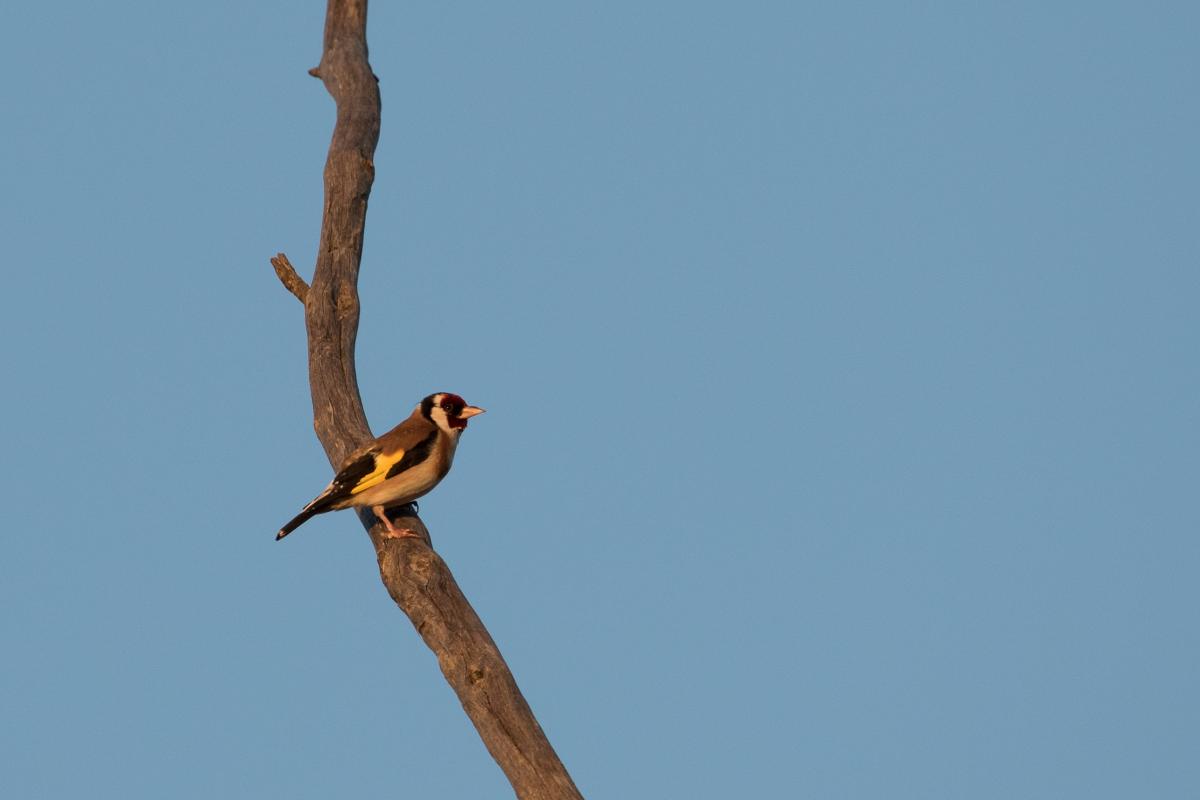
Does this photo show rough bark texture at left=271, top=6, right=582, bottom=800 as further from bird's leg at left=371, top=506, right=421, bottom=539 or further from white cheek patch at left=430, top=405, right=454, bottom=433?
white cheek patch at left=430, top=405, right=454, bottom=433

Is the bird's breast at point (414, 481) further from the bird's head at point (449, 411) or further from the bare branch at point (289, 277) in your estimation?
the bare branch at point (289, 277)

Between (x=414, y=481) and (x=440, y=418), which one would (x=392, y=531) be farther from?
(x=440, y=418)

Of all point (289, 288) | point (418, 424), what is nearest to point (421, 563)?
point (418, 424)

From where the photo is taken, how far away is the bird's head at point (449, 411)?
30.5 feet

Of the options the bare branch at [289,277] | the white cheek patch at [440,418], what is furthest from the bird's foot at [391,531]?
the bare branch at [289,277]

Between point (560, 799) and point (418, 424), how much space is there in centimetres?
314

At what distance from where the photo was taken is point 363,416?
31.1ft

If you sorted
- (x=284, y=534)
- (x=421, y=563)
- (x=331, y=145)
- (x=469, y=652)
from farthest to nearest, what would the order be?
1. (x=331, y=145)
2. (x=284, y=534)
3. (x=421, y=563)
4. (x=469, y=652)

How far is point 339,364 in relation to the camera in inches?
381

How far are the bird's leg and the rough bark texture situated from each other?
0.16 ft

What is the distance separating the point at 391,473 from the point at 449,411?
918 mm

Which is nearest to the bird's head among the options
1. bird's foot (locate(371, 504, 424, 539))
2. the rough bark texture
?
the rough bark texture

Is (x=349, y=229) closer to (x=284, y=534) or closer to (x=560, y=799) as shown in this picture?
(x=284, y=534)

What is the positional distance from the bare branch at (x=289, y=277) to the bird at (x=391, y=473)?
165 cm
